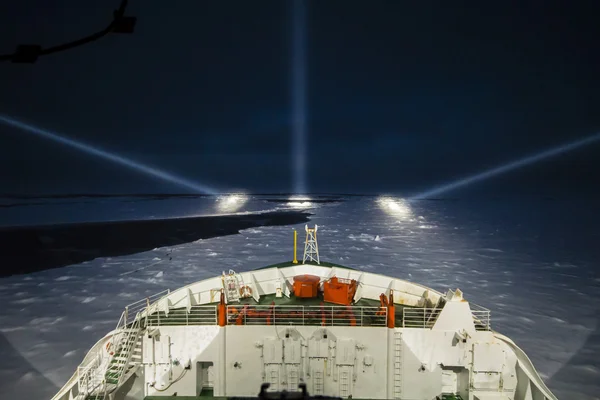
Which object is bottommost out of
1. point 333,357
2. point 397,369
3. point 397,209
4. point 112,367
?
point 397,369

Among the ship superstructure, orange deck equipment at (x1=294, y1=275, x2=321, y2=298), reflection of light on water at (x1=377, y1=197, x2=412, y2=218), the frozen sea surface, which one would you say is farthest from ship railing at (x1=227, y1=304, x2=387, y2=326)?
reflection of light on water at (x1=377, y1=197, x2=412, y2=218)

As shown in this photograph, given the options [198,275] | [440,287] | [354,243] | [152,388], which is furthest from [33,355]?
[354,243]

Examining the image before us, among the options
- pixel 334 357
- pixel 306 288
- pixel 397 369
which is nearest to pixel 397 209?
pixel 306 288

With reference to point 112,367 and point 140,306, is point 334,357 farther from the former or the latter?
point 140,306

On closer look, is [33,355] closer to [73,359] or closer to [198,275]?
[73,359]

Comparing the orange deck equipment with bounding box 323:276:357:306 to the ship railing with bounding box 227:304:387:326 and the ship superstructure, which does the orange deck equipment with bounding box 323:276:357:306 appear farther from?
the ship superstructure

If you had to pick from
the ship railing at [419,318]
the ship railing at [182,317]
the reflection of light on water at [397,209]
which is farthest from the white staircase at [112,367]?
the reflection of light on water at [397,209]
